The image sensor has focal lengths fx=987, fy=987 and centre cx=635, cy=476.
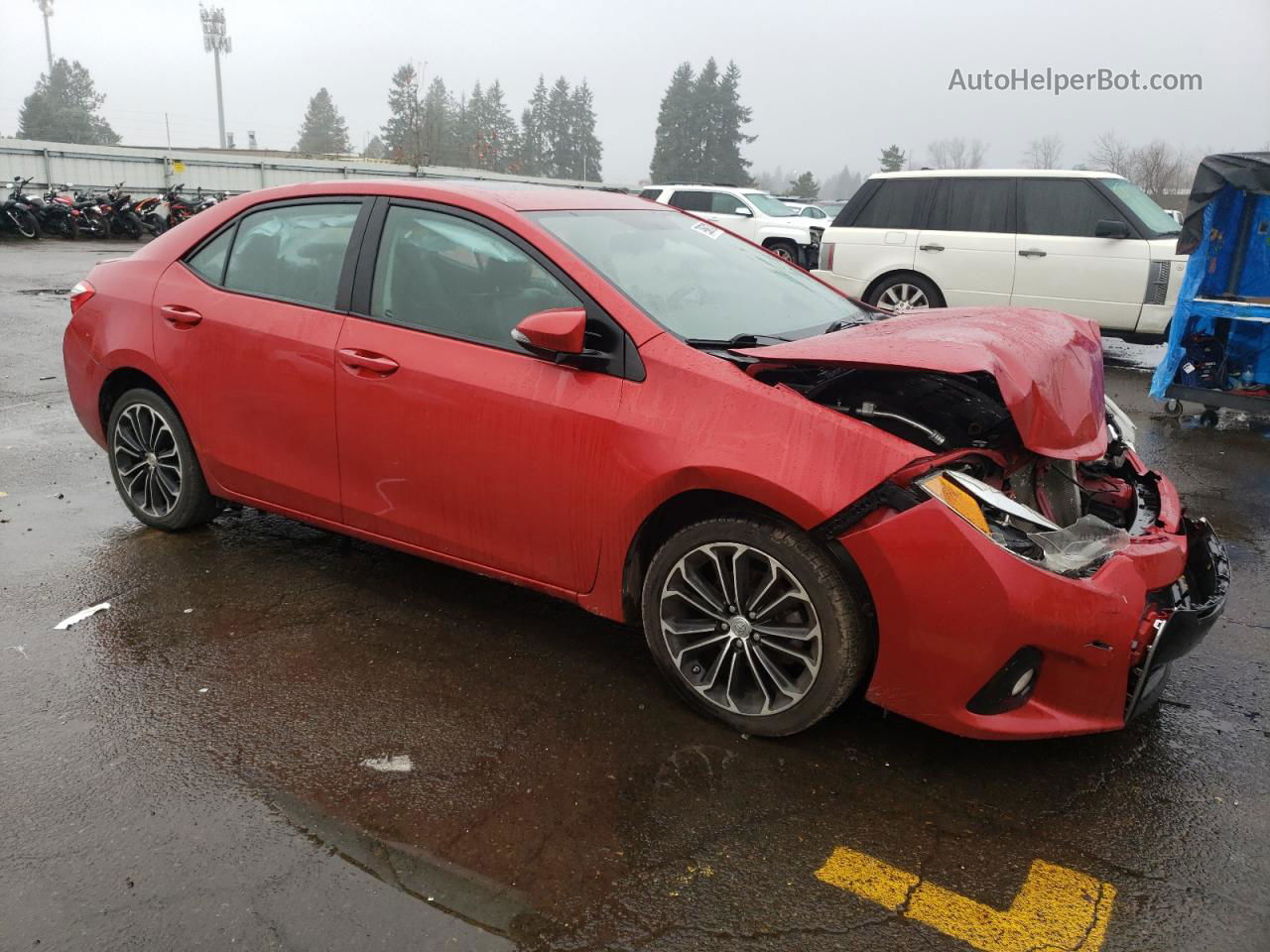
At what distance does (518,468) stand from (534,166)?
87.8 meters

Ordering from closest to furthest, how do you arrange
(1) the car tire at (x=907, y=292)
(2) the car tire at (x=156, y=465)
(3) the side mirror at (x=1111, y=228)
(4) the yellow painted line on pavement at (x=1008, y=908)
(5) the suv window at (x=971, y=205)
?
(4) the yellow painted line on pavement at (x=1008, y=908), (2) the car tire at (x=156, y=465), (3) the side mirror at (x=1111, y=228), (5) the suv window at (x=971, y=205), (1) the car tire at (x=907, y=292)

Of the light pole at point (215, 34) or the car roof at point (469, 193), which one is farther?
the light pole at point (215, 34)

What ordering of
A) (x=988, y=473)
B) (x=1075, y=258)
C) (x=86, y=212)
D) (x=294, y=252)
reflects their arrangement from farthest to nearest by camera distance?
(x=86, y=212), (x=1075, y=258), (x=294, y=252), (x=988, y=473)

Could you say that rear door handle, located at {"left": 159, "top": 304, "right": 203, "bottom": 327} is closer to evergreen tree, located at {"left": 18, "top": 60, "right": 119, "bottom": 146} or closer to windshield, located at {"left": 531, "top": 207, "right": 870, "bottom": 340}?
windshield, located at {"left": 531, "top": 207, "right": 870, "bottom": 340}

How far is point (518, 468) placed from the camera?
3.34 metres

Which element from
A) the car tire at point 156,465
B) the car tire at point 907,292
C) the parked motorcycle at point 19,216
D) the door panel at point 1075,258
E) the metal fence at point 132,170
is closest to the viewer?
the car tire at point 156,465

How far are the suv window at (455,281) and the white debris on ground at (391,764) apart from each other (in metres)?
1.39

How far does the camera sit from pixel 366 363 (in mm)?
3645

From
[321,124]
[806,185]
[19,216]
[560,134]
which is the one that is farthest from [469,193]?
[321,124]

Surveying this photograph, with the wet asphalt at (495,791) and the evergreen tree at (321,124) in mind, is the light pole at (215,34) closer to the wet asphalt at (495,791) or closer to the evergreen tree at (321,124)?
the evergreen tree at (321,124)

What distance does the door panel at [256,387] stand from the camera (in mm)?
3830

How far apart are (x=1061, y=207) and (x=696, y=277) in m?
7.16

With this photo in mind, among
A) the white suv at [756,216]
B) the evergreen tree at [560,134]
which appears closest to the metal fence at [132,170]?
the white suv at [756,216]

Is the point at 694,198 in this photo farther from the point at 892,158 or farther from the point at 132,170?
the point at 892,158
